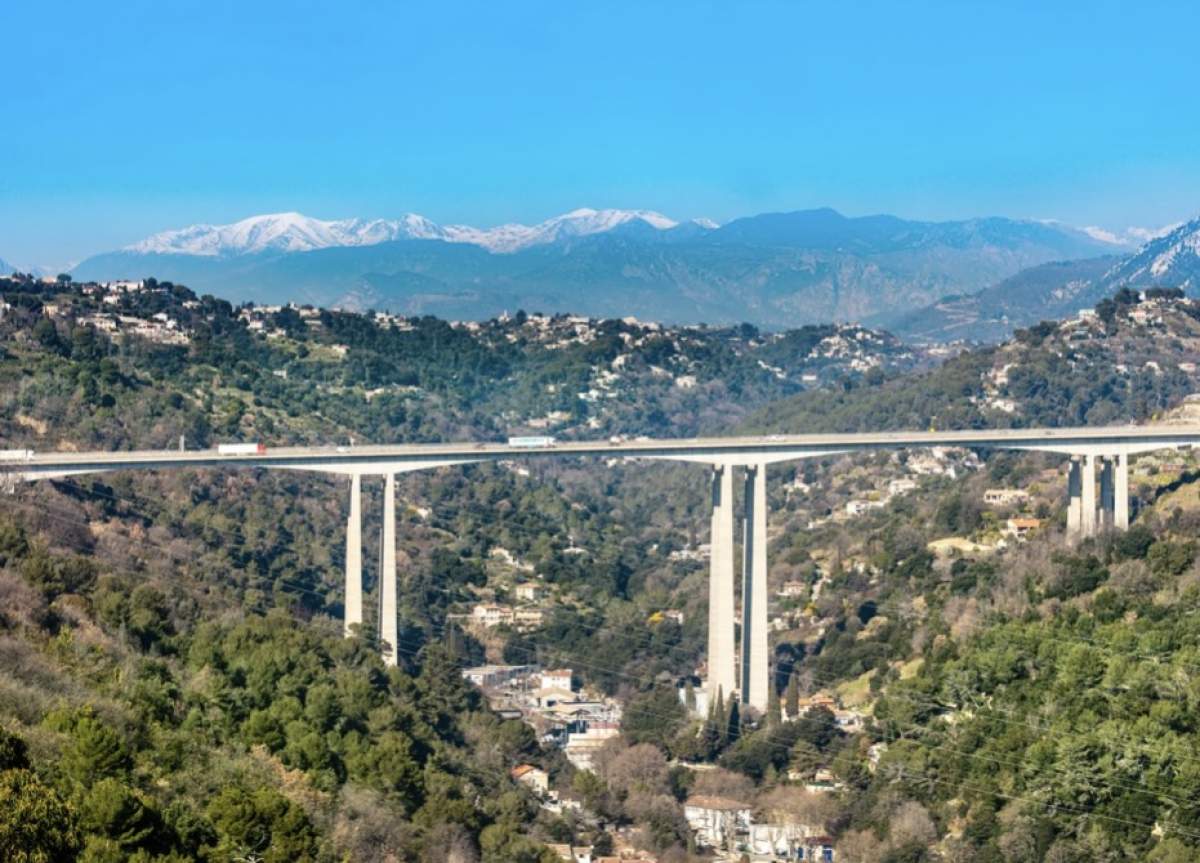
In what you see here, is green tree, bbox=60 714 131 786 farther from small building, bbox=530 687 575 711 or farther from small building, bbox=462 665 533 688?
small building, bbox=462 665 533 688

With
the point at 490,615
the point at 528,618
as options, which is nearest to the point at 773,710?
the point at 528,618

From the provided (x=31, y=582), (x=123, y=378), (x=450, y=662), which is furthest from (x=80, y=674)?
(x=123, y=378)

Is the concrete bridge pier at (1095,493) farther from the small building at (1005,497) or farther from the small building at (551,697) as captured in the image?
the small building at (551,697)

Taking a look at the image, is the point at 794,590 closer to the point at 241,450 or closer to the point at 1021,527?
the point at 1021,527

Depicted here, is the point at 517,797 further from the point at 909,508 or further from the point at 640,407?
the point at 640,407

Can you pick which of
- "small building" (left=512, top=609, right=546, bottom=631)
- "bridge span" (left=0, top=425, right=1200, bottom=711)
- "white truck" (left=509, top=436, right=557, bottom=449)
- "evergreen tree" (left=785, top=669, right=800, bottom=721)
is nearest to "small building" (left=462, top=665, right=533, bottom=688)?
"small building" (left=512, top=609, right=546, bottom=631)

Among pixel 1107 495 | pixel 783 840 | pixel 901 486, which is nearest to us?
pixel 783 840

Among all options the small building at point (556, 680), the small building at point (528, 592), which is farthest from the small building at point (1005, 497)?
the small building at point (556, 680)
